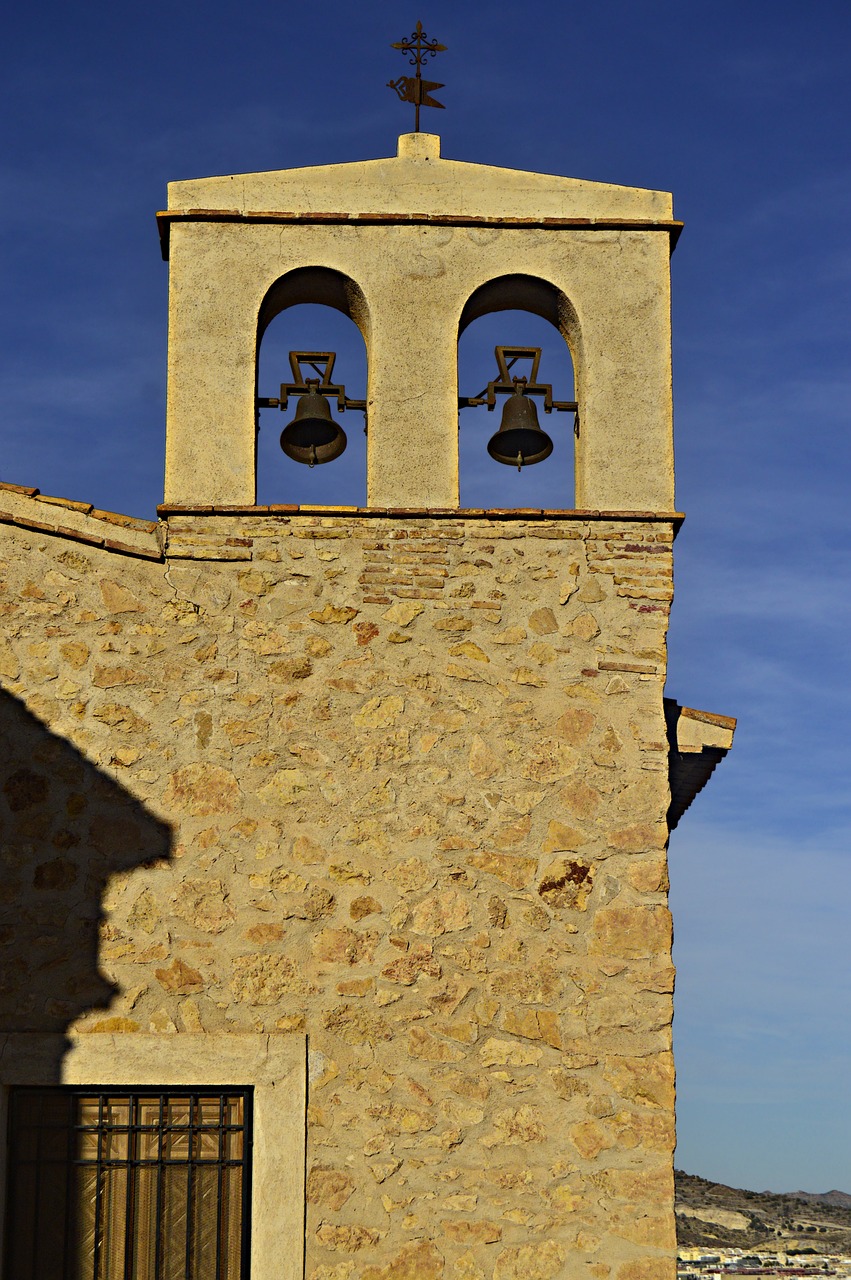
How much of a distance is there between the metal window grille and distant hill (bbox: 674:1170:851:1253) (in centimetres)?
659

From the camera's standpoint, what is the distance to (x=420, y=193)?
7.67 meters

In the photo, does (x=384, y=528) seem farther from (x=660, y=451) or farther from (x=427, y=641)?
(x=660, y=451)

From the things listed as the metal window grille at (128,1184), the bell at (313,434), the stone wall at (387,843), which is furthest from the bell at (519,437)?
the metal window grille at (128,1184)

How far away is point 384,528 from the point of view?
7.19 meters

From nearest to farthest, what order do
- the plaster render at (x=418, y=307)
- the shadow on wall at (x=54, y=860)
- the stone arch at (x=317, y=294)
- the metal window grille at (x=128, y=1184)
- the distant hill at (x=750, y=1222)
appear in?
the metal window grille at (x=128, y=1184)
the shadow on wall at (x=54, y=860)
the plaster render at (x=418, y=307)
the stone arch at (x=317, y=294)
the distant hill at (x=750, y=1222)

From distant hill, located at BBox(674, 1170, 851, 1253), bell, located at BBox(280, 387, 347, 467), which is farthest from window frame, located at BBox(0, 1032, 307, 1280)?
distant hill, located at BBox(674, 1170, 851, 1253)

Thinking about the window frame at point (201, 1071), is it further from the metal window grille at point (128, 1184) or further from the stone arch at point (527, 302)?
the stone arch at point (527, 302)

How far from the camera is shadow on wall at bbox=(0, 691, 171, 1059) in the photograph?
21.5ft

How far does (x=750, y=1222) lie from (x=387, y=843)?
8857mm

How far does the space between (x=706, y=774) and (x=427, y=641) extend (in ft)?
6.36

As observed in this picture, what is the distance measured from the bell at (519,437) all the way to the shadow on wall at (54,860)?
251cm

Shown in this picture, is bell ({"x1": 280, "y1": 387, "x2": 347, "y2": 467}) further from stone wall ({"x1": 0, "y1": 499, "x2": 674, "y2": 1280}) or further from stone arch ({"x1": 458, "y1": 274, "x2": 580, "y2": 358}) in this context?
stone arch ({"x1": 458, "y1": 274, "x2": 580, "y2": 358})

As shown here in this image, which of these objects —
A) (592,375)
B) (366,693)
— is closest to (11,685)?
(366,693)

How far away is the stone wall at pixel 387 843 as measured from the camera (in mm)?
6398
